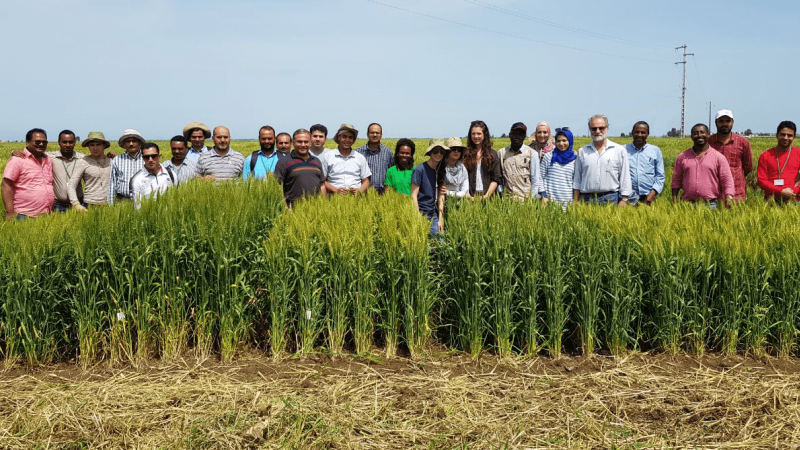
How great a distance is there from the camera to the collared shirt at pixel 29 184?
686 cm

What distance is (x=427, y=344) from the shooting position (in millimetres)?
5047

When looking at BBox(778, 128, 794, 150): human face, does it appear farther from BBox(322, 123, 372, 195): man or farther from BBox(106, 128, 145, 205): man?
BBox(106, 128, 145, 205): man

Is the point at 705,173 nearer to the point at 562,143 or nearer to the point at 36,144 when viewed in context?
the point at 562,143

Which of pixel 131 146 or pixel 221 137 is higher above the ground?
pixel 221 137

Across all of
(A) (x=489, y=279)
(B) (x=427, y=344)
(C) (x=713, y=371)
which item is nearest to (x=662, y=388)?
(C) (x=713, y=371)

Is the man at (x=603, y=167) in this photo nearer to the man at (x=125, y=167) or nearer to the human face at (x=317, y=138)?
the human face at (x=317, y=138)

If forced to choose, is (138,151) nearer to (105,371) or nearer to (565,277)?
(105,371)

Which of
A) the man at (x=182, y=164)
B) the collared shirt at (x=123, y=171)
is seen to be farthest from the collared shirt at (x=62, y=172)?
the man at (x=182, y=164)

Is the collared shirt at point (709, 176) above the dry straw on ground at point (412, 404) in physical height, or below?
above

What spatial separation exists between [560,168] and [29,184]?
655 centimetres

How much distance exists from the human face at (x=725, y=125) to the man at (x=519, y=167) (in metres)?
2.44

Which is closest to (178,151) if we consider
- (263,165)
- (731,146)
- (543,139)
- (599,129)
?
(263,165)

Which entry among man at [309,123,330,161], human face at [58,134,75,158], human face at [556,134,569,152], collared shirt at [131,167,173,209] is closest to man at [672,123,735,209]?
human face at [556,134,569,152]

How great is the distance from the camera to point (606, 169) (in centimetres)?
702
